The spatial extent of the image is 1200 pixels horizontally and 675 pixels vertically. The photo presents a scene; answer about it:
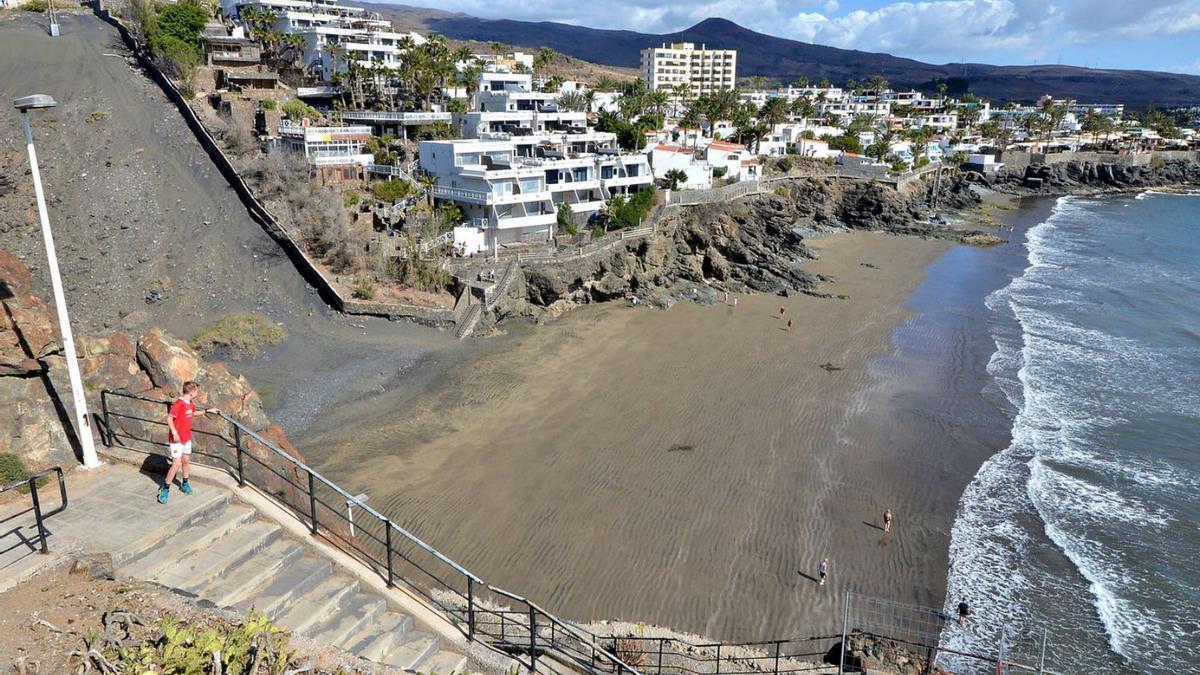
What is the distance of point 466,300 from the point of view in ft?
103

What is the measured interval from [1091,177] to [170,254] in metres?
117

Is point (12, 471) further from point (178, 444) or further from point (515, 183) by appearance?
point (515, 183)

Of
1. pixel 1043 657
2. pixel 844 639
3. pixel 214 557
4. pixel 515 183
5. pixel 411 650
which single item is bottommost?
pixel 1043 657

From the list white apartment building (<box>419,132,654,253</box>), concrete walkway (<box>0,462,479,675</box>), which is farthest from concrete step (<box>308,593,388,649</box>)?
white apartment building (<box>419,132,654,253</box>)

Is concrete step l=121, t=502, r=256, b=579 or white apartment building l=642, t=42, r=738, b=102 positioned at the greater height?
white apartment building l=642, t=42, r=738, b=102

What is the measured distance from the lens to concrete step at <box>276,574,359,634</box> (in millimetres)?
6953

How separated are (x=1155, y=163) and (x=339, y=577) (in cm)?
13611

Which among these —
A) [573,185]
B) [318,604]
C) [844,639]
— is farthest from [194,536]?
[573,185]

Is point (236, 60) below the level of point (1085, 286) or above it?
above

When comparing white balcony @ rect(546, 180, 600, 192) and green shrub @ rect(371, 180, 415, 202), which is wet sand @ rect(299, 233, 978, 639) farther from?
white balcony @ rect(546, 180, 600, 192)

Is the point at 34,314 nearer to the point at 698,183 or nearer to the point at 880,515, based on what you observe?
the point at 880,515

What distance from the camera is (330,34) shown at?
207ft

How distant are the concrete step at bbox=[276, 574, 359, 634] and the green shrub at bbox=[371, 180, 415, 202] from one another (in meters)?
33.7

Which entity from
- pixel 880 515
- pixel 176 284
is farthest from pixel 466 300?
pixel 880 515
